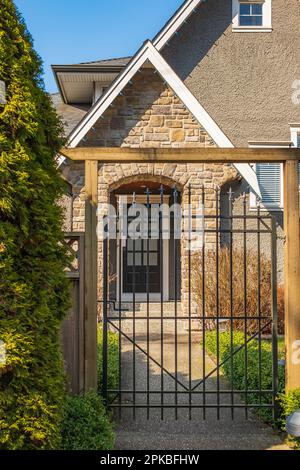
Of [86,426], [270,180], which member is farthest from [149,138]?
[86,426]

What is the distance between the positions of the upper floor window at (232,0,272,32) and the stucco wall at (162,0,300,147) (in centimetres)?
15

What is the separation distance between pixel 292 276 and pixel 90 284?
1.92m

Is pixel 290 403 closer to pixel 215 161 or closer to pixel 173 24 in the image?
pixel 215 161

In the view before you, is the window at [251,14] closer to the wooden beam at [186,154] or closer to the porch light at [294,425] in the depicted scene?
the wooden beam at [186,154]

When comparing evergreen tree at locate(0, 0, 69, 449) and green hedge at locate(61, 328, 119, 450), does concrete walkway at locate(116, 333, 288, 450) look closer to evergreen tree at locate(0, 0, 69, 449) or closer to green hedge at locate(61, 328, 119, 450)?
green hedge at locate(61, 328, 119, 450)

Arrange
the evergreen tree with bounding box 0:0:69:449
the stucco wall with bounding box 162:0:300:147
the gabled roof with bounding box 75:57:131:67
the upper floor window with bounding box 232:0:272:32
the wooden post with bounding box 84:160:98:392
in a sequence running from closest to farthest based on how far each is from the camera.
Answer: the evergreen tree with bounding box 0:0:69:449, the wooden post with bounding box 84:160:98:392, the stucco wall with bounding box 162:0:300:147, the upper floor window with bounding box 232:0:272:32, the gabled roof with bounding box 75:57:131:67

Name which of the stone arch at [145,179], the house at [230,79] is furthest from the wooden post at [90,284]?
the house at [230,79]

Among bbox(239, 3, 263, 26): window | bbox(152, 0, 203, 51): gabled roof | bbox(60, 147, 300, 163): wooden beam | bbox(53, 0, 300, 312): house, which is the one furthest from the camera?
bbox(239, 3, 263, 26): window

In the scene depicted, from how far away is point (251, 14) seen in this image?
47.1 ft

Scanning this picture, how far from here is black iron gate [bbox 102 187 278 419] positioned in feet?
17.4

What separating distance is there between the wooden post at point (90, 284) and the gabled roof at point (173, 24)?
9437mm

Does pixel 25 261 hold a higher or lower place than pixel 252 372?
higher

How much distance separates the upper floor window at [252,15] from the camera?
14180 mm

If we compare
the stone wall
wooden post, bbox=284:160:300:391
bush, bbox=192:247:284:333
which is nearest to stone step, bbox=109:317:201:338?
bush, bbox=192:247:284:333
